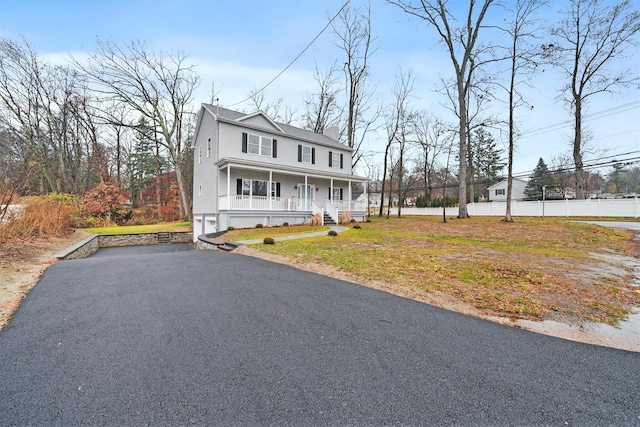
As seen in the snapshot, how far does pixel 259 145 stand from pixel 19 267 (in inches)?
496

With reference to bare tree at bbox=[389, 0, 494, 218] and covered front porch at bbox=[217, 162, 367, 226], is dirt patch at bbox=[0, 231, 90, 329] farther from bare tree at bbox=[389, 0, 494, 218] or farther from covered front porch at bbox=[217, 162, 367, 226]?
bare tree at bbox=[389, 0, 494, 218]

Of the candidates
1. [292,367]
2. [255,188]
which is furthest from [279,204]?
[292,367]

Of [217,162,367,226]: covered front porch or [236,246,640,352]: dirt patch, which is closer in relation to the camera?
[236,246,640,352]: dirt patch

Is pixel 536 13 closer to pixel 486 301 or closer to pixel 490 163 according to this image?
pixel 486 301

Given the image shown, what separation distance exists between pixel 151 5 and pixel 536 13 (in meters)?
21.4

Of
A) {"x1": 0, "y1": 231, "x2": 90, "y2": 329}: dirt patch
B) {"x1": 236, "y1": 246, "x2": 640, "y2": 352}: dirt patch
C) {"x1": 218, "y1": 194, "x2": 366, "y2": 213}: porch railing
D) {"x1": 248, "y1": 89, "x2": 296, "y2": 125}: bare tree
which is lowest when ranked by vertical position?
{"x1": 236, "y1": 246, "x2": 640, "y2": 352}: dirt patch

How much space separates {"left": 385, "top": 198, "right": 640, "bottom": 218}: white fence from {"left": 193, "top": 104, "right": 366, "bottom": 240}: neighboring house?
15464mm

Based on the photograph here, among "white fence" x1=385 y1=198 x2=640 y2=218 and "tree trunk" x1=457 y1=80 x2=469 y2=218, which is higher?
"tree trunk" x1=457 y1=80 x2=469 y2=218

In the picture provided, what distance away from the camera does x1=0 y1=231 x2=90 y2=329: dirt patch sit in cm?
394

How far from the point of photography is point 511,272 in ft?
18.1

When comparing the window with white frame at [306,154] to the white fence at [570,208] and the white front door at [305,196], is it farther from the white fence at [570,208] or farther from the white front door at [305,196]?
the white fence at [570,208]

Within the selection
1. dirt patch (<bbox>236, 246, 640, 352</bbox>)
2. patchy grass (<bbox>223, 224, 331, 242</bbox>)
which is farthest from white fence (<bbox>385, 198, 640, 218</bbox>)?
patchy grass (<bbox>223, 224, 331, 242</bbox>)

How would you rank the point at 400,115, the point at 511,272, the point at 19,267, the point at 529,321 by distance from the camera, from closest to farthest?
the point at 529,321 → the point at 511,272 → the point at 19,267 → the point at 400,115

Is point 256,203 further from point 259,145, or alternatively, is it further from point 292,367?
point 292,367
